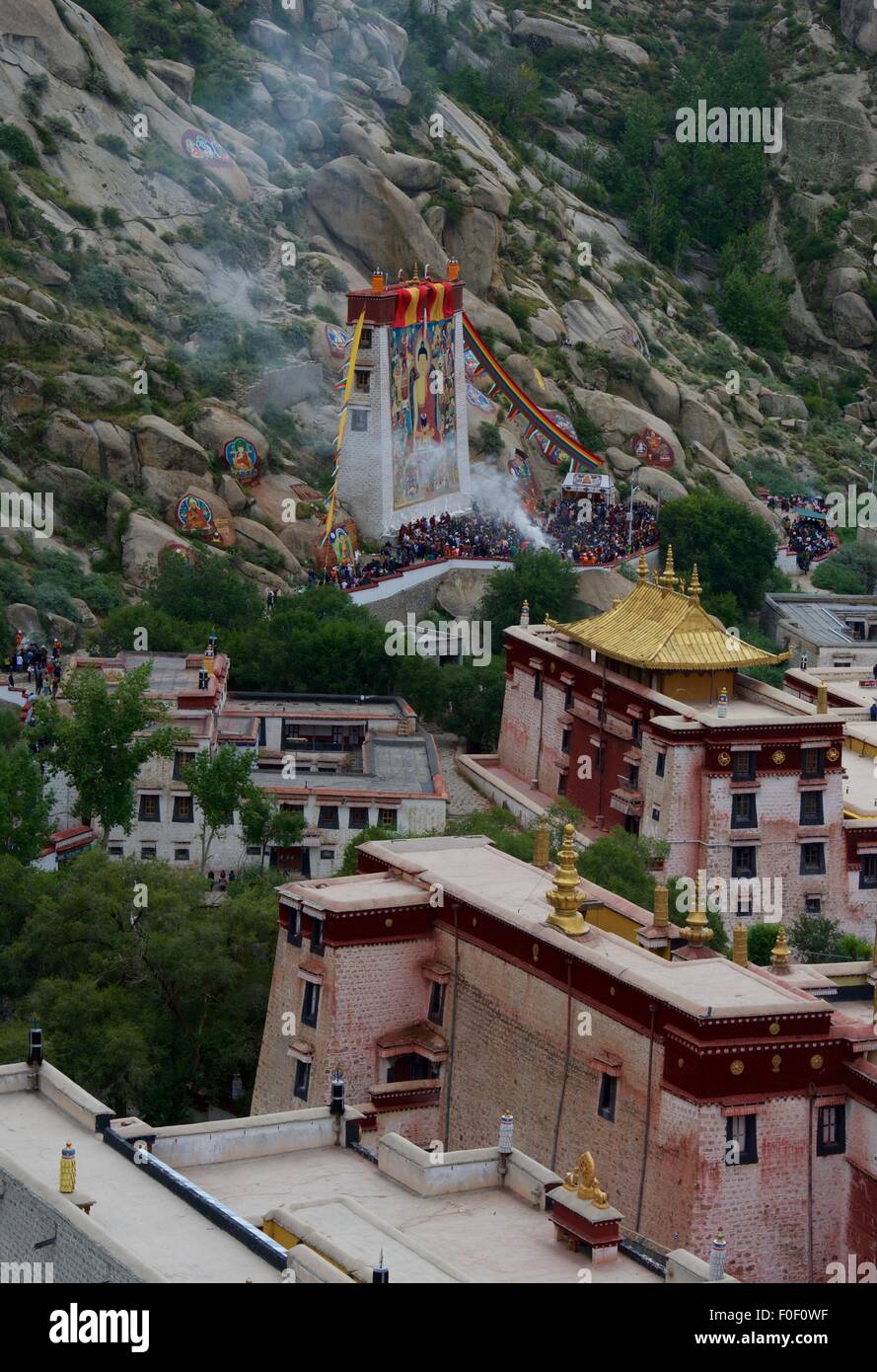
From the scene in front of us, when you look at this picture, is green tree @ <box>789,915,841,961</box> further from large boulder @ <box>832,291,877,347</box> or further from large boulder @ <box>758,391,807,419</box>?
large boulder @ <box>832,291,877,347</box>

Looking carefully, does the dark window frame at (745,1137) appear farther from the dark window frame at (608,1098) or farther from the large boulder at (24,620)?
the large boulder at (24,620)

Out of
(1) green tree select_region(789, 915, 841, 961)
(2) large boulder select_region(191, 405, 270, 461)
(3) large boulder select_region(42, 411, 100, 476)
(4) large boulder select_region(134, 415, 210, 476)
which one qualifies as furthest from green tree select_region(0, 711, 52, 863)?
(2) large boulder select_region(191, 405, 270, 461)

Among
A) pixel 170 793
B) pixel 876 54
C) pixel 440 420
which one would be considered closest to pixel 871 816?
pixel 170 793

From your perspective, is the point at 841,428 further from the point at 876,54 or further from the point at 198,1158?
the point at 198,1158

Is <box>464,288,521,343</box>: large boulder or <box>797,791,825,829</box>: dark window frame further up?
<box>464,288,521,343</box>: large boulder

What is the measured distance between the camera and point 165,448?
361 feet

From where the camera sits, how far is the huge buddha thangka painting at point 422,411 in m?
115

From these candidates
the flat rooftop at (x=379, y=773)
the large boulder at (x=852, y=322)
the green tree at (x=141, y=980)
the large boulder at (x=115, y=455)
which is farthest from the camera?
the large boulder at (x=852, y=322)

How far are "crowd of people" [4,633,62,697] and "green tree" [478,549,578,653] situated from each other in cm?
1643

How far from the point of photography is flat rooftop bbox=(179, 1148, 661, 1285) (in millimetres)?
47431

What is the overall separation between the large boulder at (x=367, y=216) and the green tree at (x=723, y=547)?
61.1 ft

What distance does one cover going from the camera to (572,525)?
121 m

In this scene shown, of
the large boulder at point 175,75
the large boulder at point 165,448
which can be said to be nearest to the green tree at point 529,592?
the large boulder at point 165,448
